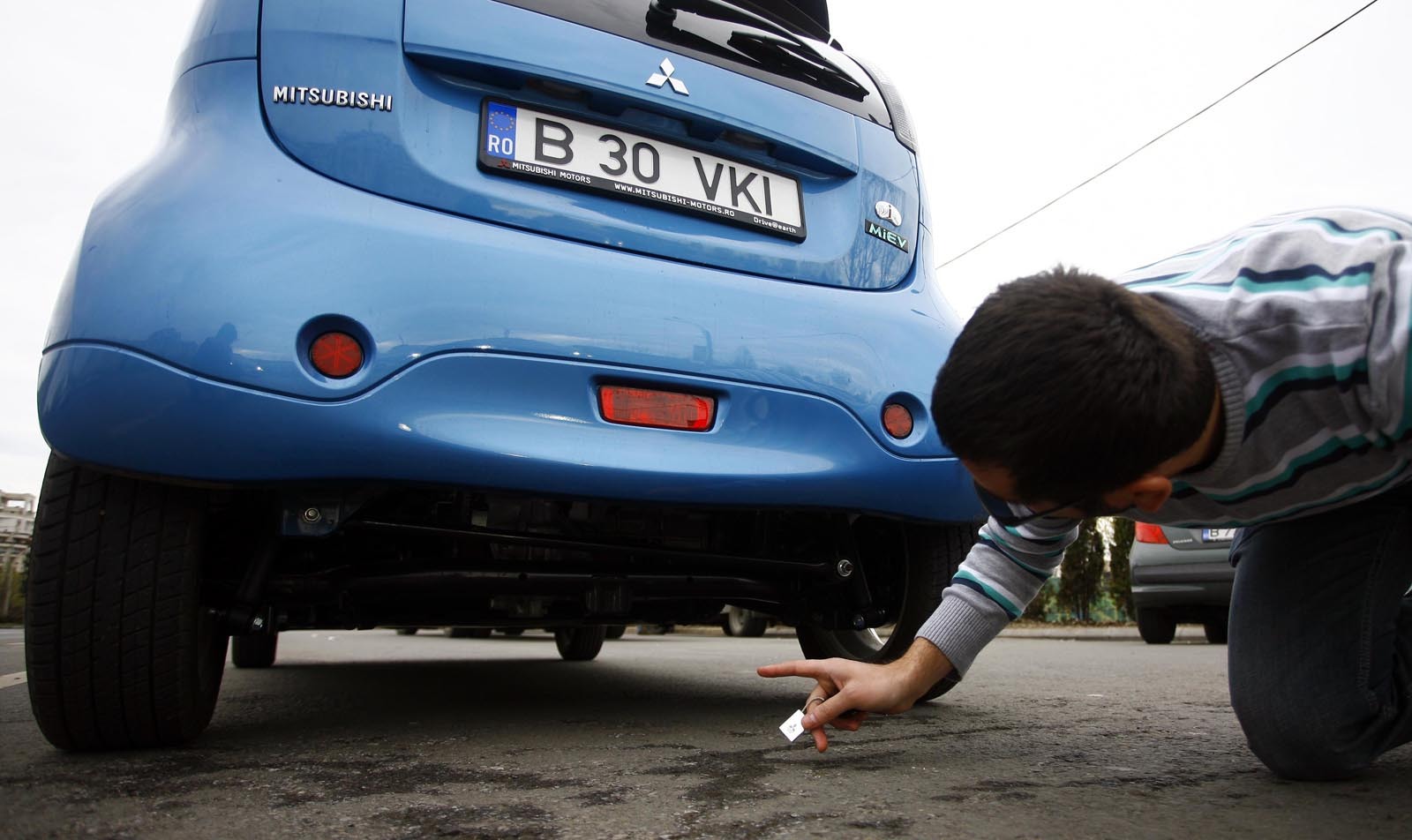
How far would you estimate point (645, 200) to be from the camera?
197cm

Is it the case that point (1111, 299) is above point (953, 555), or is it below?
above

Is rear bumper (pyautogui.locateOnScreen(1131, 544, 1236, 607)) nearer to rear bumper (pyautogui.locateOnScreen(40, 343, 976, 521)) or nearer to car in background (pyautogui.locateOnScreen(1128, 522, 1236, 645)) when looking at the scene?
car in background (pyautogui.locateOnScreen(1128, 522, 1236, 645))

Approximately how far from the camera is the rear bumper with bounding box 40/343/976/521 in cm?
155

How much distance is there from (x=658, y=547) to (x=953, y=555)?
691 mm

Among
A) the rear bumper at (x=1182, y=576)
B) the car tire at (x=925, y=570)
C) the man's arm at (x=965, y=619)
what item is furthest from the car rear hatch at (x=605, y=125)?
the rear bumper at (x=1182, y=576)

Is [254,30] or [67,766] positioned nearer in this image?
[67,766]

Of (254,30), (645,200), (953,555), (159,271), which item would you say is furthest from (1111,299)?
(254,30)

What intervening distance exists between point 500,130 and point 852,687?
118 cm

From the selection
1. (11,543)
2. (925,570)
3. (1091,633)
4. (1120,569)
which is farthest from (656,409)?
(11,543)

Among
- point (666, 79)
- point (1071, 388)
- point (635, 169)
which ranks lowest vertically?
point (1071, 388)

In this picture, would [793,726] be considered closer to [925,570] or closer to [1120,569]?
[925,570]

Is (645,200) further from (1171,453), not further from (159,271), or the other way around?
(1171,453)

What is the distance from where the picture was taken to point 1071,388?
3.63 ft

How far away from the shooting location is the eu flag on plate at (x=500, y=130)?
187 cm
